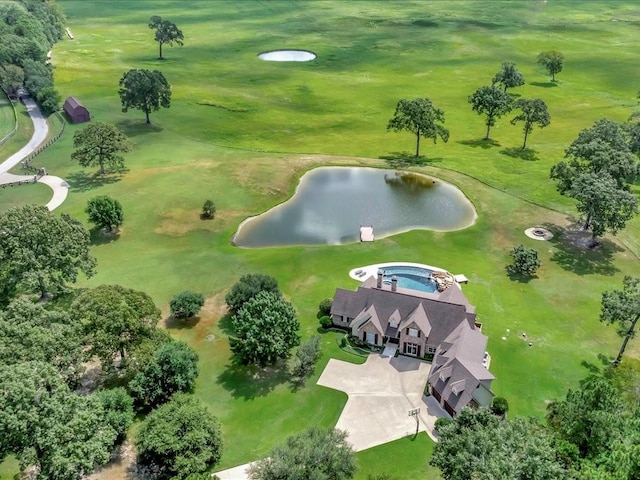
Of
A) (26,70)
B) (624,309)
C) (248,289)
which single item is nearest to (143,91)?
(26,70)

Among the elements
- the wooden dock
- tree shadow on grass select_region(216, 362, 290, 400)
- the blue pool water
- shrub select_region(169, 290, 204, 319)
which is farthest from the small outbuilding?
tree shadow on grass select_region(216, 362, 290, 400)

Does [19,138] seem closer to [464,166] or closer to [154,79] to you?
[154,79]

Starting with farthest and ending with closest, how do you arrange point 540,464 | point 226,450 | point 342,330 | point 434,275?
point 434,275, point 342,330, point 226,450, point 540,464

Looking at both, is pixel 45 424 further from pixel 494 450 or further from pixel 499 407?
pixel 499 407

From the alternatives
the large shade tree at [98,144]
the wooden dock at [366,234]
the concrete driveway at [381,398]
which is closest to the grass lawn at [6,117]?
the large shade tree at [98,144]

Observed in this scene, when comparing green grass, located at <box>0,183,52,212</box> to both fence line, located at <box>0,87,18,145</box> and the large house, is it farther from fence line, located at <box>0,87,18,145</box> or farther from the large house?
the large house

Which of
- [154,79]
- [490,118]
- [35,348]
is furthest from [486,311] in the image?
[154,79]
